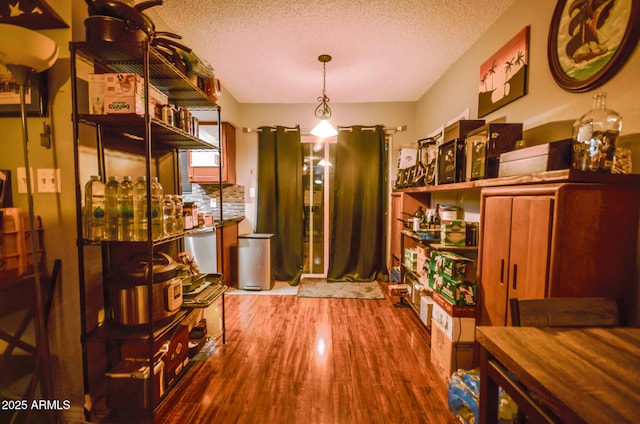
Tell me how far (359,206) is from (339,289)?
1234 millimetres

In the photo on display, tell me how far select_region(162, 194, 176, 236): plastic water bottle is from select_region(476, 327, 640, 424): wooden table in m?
1.58

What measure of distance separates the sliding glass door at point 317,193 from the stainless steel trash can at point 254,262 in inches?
32.1

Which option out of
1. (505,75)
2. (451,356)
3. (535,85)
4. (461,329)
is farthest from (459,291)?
(505,75)

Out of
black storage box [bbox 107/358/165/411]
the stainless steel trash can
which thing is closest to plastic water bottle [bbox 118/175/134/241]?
black storage box [bbox 107/358/165/411]

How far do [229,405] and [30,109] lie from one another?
1919 mm

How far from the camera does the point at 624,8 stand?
1.19 m

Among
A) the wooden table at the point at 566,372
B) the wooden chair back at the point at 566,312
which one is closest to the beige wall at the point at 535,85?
the wooden chair back at the point at 566,312

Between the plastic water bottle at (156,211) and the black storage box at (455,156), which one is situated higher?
the black storage box at (455,156)

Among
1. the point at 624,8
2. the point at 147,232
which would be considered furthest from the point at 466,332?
the point at 147,232

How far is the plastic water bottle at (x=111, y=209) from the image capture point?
4.47ft

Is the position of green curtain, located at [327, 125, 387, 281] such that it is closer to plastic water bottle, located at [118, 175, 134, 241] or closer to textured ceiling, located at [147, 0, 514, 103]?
textured ceiling, located at [147, 0, 514, 103]

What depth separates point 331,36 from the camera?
2348mm

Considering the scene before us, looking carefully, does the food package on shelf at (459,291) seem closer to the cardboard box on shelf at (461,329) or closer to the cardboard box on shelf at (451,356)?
the cardboard box on shelf at (461,329)

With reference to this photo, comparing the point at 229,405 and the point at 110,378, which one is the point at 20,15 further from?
the point at 229,405
